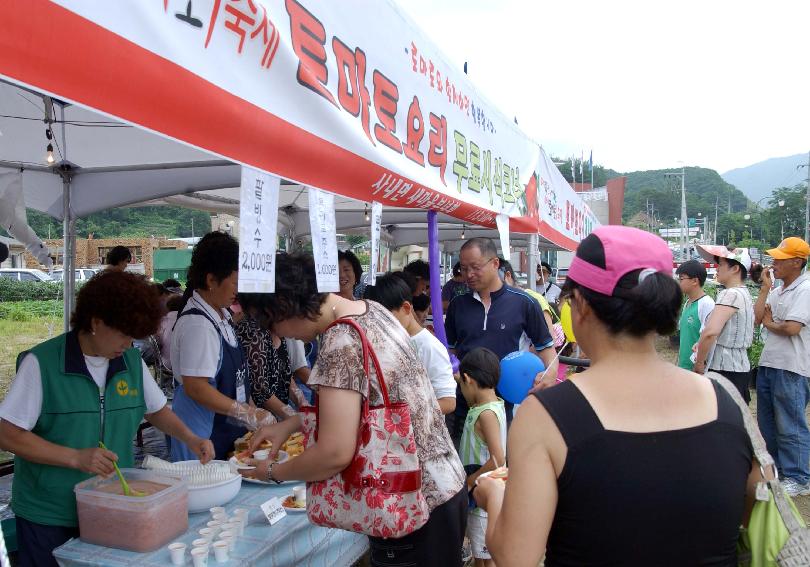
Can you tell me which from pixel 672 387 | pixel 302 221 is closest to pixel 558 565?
pixel 672 387

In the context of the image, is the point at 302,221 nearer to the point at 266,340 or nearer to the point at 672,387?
the point at 266,340

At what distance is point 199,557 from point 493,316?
266 centimetres

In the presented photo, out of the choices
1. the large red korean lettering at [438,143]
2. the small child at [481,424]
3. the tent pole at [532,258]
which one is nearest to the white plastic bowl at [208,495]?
the small child at [481,424]

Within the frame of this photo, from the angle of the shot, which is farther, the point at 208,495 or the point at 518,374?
the point at 518,374

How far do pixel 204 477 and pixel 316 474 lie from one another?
0.82 metres

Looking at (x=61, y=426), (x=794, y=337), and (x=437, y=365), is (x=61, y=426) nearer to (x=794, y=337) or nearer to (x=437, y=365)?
(x=437, y=365)

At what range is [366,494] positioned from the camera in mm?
1713

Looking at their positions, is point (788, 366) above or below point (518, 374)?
below

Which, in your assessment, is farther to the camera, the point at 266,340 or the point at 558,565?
the point at 266,340

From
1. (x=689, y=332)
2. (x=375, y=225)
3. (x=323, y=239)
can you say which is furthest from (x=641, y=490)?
(x=689, y=332)

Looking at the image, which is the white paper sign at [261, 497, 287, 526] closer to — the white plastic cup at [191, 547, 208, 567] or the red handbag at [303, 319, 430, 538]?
the white plastic cup at [191, 547, 208, 567]

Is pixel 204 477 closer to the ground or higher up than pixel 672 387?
closer to the ground

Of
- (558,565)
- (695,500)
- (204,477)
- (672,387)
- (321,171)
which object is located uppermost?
(321,171)

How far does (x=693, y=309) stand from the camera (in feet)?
17.5
